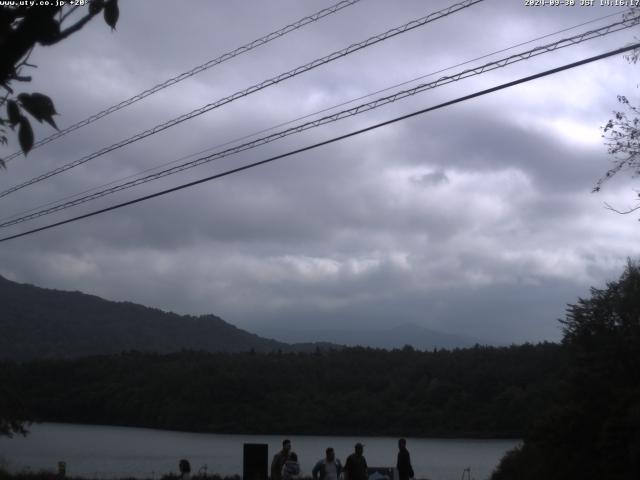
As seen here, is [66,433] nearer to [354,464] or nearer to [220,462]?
[220,462]

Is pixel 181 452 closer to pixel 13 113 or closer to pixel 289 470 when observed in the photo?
pixel 289 470

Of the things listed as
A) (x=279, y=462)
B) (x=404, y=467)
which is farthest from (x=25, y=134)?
(x=404, y=467)

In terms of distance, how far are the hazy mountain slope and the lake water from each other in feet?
106

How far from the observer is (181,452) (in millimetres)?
44344

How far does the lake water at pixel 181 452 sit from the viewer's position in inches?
1344

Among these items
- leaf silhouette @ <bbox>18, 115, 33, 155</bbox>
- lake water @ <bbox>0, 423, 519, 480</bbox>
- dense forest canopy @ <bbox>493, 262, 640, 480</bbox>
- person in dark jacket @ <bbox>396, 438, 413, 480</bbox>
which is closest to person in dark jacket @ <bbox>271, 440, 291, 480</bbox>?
person in dark jacket @ <bbox>396, 438, 413, 480</bbox>

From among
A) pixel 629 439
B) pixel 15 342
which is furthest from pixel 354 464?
pixel 15 342

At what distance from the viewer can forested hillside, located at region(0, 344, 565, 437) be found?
1981 inches

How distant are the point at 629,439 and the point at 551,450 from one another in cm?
299

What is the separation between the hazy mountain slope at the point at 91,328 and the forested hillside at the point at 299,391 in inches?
841

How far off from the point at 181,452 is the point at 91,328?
68.3m

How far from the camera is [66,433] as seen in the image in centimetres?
5431

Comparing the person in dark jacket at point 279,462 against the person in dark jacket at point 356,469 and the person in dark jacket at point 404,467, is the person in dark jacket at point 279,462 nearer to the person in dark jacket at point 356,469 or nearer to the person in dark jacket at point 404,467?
the person in dark jacket at point 356,469

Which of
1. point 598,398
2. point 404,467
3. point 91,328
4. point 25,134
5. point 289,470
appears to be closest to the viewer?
point 25,134
